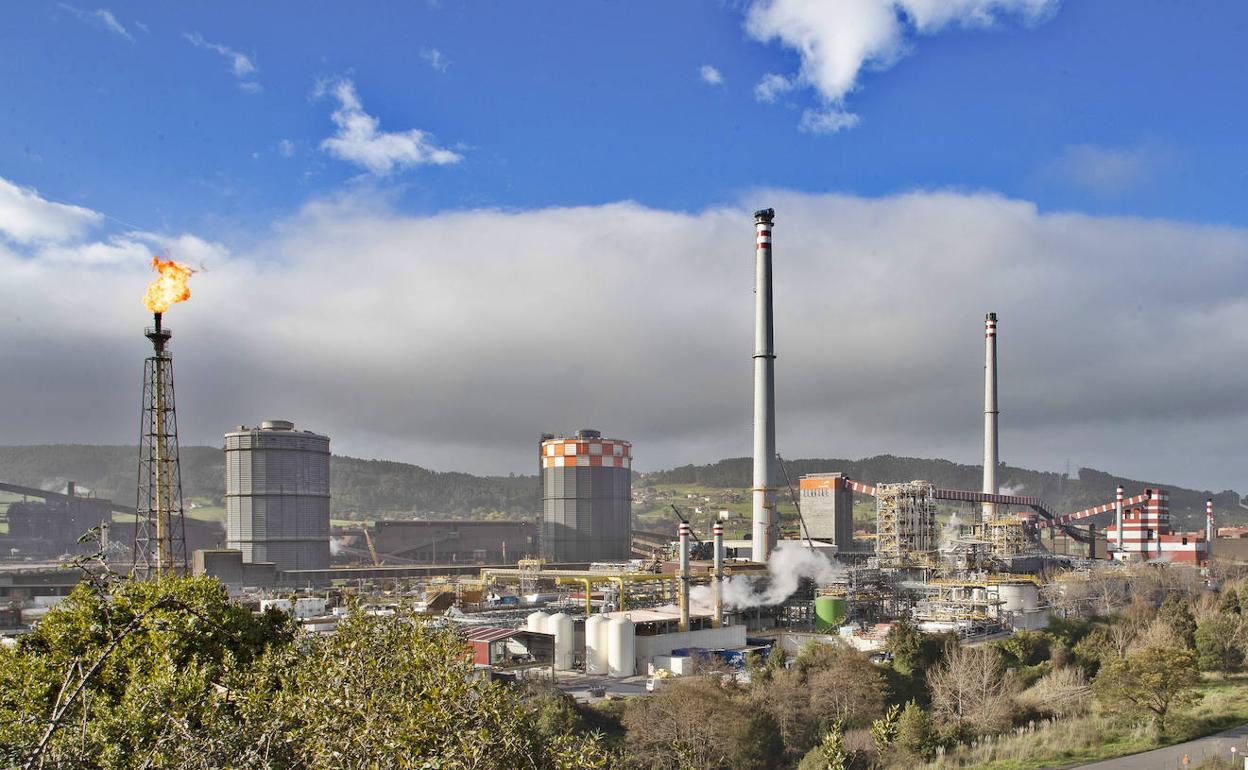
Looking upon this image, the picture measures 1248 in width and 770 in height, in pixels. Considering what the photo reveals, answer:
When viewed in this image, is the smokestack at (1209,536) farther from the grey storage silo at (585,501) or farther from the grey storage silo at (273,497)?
the grey storage silo at (273,497)

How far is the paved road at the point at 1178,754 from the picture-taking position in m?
29.4

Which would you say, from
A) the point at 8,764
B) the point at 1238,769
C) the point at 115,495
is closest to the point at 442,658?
the point at 8,764

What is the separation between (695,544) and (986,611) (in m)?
20.1

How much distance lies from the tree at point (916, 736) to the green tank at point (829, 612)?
67.5 feet

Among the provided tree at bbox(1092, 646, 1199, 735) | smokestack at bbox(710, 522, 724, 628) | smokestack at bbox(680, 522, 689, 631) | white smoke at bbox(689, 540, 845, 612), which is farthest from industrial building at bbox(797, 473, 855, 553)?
tree at bbox(1092, 646, 1199, 735)

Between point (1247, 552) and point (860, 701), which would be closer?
point (860, 701)

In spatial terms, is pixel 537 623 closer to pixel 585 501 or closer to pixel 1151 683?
pixel 1151 683

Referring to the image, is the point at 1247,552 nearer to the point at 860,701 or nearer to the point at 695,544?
the point at 695,544

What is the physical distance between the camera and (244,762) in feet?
32.3

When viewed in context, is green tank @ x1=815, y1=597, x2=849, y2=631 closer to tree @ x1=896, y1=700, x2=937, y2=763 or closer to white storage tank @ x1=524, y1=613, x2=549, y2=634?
white storage tank @ x1=524, y1=613, x2=549, y2=634

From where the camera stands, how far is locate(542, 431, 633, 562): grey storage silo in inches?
3637

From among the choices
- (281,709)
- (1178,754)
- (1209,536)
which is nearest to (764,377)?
(1178,754)

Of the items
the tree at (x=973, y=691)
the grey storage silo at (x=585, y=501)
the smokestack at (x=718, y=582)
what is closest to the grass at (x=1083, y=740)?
the tree at (x=973, y=691)

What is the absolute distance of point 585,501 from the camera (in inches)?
3637
